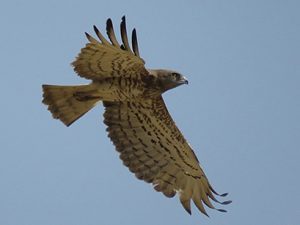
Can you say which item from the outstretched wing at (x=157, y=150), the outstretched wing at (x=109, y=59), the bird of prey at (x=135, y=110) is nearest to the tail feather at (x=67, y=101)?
the bird of prey at (x=135, y=110)

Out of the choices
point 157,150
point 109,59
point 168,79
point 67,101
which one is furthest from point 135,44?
point 157,150

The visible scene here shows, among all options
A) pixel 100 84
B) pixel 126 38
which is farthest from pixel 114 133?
pixel 126 38

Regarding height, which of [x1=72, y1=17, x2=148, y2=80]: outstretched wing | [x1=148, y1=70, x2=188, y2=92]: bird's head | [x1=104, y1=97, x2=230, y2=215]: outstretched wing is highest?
[x1=72, y1=17, x2=148, y2=80]: outstretched wing

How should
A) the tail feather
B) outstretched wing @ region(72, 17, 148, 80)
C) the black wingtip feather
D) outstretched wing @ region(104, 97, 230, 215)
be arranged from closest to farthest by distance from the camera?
the black wingtip feather
outstretched wing @ region(72, 17, 148, 80)
the tail feather
outstretched wing @ region(104, 97, 230, 215)

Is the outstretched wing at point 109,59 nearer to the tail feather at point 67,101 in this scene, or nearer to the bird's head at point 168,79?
the bird's head at point 168,79

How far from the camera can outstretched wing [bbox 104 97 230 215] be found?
11.4 metres

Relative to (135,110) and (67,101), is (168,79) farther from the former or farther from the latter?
(67,101)

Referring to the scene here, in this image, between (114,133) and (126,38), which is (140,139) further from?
(126,38)

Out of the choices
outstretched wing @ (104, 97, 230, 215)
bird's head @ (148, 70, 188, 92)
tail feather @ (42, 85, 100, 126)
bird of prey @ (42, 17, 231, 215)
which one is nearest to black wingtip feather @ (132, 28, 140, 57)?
bird of prey @ (42, 17, 231, 215)

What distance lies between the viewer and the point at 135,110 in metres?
11.6

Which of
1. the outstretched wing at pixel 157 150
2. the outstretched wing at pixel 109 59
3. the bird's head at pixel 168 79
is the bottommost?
the outstretched wing at pixel 157 150

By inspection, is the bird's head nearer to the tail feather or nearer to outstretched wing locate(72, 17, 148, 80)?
outstretched wing locate(72, 17, 148, 80)

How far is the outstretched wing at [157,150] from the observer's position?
37.5ft

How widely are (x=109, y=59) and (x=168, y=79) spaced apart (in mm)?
1072
